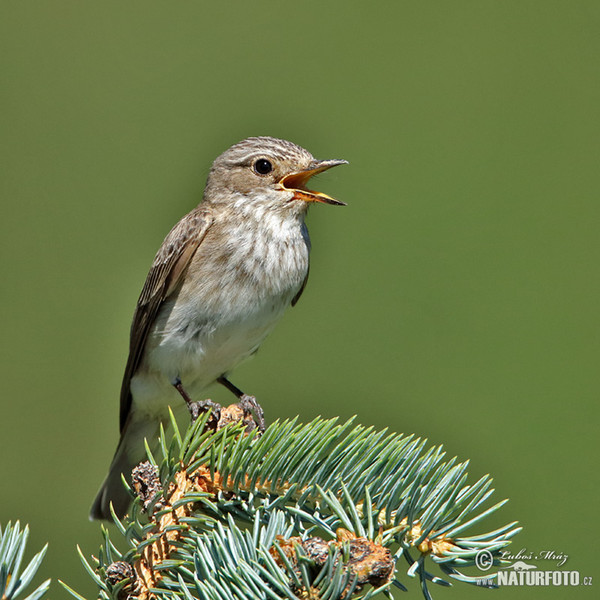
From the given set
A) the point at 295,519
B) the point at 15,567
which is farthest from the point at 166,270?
the point at 15,567

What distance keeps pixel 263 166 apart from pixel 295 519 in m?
2.47

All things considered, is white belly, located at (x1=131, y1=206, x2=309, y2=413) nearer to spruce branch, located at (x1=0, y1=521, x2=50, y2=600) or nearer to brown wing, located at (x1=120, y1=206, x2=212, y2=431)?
brown wing, located at (x1=120, y1=206, x2=212, y2=431)

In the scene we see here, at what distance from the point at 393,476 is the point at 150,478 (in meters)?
0.64

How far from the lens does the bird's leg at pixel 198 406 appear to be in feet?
8.61

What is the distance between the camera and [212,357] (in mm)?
3836

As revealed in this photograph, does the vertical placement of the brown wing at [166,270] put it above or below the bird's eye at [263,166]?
below

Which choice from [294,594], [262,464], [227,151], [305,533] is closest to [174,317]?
[227,151]

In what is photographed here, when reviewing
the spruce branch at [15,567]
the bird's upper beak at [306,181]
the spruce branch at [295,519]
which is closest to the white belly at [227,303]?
the bird's upper beak at [306,181]

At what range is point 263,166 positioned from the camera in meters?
4.07

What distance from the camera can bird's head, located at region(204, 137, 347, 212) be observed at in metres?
3.92

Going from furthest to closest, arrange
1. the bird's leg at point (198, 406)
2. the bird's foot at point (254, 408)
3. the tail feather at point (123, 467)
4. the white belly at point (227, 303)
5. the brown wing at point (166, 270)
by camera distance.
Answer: the tail feather at point (123, 467) → the brown wing at point (166, 270) → the white belly at point (227, 303) → the bird's foot at point (254, 408) → the bird's leg at point (198, 406)

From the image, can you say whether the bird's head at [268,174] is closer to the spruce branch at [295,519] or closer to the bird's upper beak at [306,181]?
the bird's upper beak at [306,181]

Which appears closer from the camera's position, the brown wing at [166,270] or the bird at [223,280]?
the bird at [223,280]

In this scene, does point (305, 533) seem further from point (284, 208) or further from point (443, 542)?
point (284, 208)
